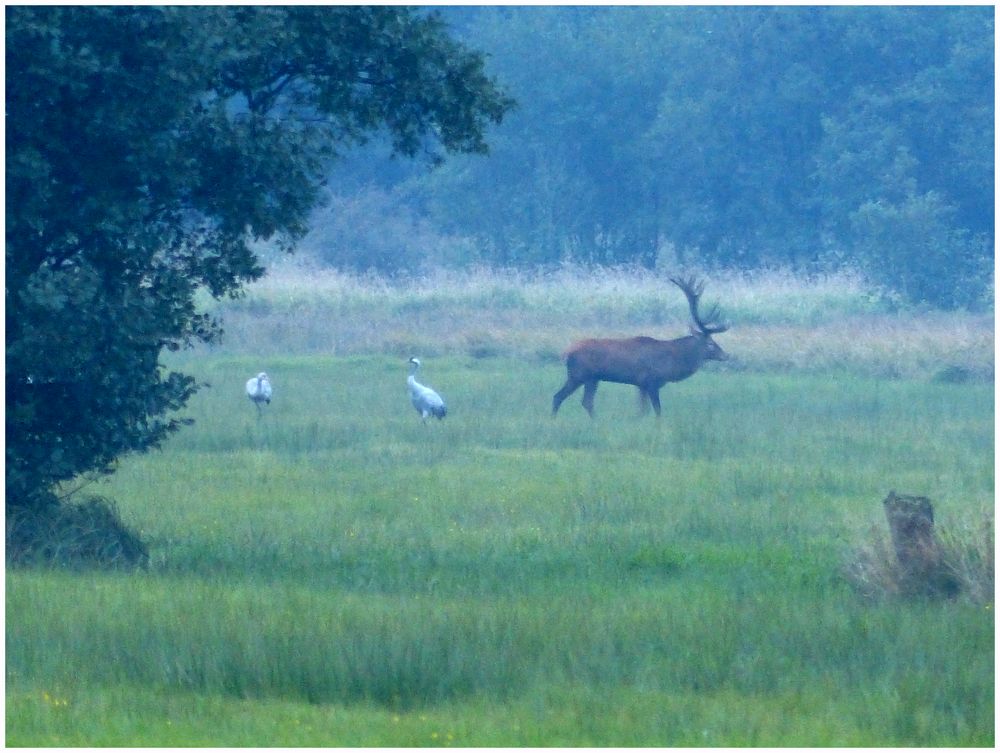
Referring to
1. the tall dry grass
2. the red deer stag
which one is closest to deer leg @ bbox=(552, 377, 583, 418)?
the red deer stag

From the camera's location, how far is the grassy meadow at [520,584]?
24.2ft

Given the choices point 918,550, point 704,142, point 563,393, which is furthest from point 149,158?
point 704,142

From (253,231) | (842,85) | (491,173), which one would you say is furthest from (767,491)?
(491,173)

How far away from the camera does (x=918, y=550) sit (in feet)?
33.4

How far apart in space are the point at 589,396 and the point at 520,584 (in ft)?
43.8

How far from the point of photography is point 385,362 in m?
31.6

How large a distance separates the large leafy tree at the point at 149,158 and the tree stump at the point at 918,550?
4.34m

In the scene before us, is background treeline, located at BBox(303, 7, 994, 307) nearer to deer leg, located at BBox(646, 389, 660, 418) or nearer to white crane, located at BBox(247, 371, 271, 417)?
deer leg, located at BBox(646, 389, 660, 418)

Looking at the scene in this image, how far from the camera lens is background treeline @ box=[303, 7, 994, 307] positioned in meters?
51.2

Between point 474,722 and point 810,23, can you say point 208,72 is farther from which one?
point 810,23

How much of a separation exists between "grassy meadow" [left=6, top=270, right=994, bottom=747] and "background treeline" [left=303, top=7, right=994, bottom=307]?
2442 cm

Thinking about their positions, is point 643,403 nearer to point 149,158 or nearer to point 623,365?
point 623,365

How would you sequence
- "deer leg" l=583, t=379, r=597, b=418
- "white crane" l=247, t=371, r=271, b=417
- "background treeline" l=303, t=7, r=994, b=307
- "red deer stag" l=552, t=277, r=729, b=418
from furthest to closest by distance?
"background treeline" l=303, t=7, r=994, b=307 < "red deer stag" l=552, t=277, r=729, b=418 < "deer leg" l=583, t=379, r=597, b=418 < "white crane" l=247, t=371, r=271, b=417

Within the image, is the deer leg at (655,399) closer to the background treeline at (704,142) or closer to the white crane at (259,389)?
the white crane at (259,389)
